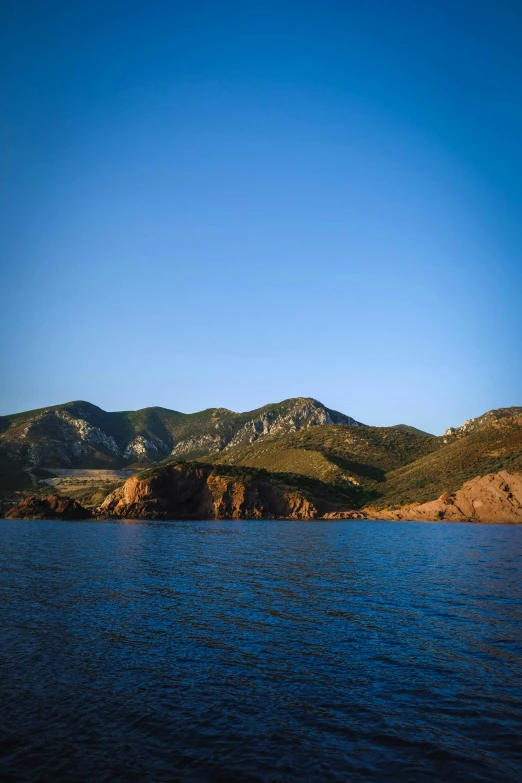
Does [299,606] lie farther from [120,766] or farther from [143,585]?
[120,766]

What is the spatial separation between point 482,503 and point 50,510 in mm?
110885

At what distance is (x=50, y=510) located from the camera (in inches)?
5384

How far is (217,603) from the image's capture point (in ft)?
106

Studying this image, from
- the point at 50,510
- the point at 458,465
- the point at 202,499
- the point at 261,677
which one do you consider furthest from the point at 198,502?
the point at 261,677

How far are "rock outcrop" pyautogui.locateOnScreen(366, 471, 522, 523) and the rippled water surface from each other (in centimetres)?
7504

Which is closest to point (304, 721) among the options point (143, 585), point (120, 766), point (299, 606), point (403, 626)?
point (120, 766)

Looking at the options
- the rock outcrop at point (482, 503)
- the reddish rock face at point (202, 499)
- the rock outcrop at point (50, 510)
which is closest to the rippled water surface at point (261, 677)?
the rock outcrop at point (482, 503)

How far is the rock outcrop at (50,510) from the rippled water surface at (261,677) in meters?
98.5

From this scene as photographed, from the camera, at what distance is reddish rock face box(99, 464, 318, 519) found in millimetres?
136125

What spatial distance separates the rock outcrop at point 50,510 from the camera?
13475 cm

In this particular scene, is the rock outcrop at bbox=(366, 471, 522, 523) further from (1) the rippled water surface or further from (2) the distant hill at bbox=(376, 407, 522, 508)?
(1) the rippled water surface

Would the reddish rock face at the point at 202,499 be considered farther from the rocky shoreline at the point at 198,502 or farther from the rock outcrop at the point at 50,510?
the rock outcrop at the point at 50,510

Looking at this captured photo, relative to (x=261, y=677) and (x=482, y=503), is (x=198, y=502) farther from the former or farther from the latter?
(x=261, y=677)

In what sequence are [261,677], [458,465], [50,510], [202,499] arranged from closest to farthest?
[261,677] < [50,510] < [458,465] < [202,499]
